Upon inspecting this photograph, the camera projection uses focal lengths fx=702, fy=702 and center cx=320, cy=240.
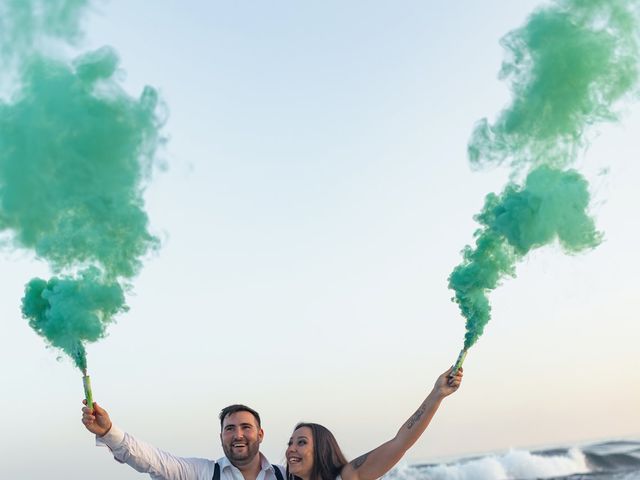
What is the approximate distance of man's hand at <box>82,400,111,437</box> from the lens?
6.20 m

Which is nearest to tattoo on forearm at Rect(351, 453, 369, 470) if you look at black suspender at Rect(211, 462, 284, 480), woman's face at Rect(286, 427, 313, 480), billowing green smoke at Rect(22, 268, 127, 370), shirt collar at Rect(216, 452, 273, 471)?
woman's face at Rect(286, 427, 313, 480)

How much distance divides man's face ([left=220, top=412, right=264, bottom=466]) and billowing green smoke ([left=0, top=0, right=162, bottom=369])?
1.80 meters

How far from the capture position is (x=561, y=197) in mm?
7059

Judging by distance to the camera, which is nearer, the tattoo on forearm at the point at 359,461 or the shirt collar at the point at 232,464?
the tattoo on forearm at the point at 359,461

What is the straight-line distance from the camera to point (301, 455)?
6.18 metres

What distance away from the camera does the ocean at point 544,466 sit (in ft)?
97.3

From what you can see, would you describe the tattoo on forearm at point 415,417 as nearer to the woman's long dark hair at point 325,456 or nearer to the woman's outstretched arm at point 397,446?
the woman's outstretched arm at point 397,446

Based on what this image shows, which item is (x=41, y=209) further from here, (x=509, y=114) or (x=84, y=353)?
(x=509, y=114)

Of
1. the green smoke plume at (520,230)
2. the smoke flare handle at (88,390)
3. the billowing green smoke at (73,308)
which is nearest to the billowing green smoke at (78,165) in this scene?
the billowing green smoke at (73,308)

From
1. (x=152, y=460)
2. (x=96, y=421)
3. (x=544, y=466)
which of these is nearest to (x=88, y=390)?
(x=96, y=421)

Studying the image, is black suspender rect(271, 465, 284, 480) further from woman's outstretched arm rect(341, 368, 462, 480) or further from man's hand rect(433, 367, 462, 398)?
man's hand rect(433, 367, 462, 398)

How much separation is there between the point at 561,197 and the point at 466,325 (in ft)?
5.27

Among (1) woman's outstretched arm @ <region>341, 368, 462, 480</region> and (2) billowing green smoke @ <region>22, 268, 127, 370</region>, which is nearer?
(1) woman's outstretched arm @ <region>341, 368, 462, 480</region>

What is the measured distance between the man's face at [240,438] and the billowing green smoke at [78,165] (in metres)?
1.80
